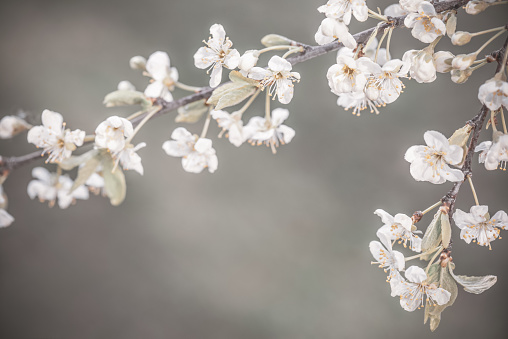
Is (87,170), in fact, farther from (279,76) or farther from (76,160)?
(279,76)

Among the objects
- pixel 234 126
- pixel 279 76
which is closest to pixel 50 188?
pixel 234 126

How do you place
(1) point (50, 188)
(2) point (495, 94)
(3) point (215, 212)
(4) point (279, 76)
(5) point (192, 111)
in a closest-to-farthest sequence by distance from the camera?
(2) point (495, 94), (4) point (279, 76), (5) point (192, 111), (1) point (50, 188), (3) point (215, 212)

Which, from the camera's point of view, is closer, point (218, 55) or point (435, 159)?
point (435, 159)

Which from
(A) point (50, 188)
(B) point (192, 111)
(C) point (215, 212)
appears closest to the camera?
(B) point (192, 111)

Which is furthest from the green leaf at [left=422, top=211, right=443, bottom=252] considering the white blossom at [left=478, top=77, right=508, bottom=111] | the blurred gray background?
the blurred gray background

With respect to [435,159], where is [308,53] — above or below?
above

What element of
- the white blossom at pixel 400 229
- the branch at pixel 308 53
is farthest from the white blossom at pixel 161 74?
the white blossom at pixel 400 229

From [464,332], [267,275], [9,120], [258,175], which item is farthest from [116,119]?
[464,332]

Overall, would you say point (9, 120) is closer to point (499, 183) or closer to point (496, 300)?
point (499, 183)
